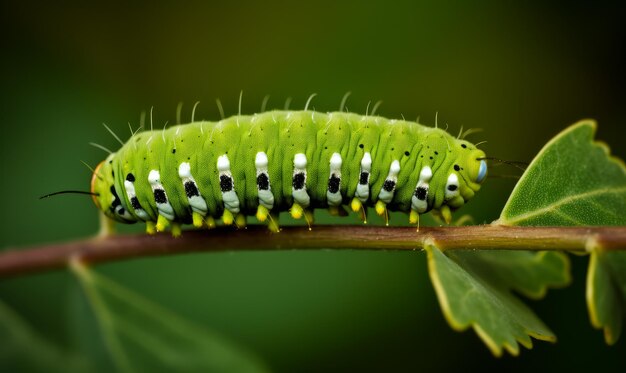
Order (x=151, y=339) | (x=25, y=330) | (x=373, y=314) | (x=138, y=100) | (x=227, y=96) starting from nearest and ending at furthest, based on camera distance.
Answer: (x=151, y=339) → (x=25, y=330) → (x=373, y=314) → (x=138, y=100) → (x=227, y=96)

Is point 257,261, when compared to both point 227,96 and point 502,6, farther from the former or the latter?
point 502,6

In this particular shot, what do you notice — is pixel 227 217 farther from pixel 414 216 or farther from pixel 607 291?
pixel 607 291

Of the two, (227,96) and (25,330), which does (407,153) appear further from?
(227,96)

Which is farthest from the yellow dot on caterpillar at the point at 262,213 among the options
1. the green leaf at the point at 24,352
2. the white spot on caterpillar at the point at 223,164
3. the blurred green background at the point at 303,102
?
the blurred green background at the point at 303,102

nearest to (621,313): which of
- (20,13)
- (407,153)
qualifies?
(407,153)

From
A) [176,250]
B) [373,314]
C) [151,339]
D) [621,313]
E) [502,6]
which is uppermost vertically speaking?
[502,6]

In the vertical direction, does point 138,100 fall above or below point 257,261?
above

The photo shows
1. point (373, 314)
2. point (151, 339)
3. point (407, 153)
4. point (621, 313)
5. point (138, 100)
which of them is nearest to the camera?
point (621, 313)

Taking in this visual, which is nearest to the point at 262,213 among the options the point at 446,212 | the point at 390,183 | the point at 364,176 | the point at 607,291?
the point at 364,176

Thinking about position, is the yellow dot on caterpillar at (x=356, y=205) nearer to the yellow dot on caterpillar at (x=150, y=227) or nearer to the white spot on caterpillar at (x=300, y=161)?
the white spot on caterpillar at (x=300, y=161)

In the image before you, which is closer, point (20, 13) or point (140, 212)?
point (140, 212)
